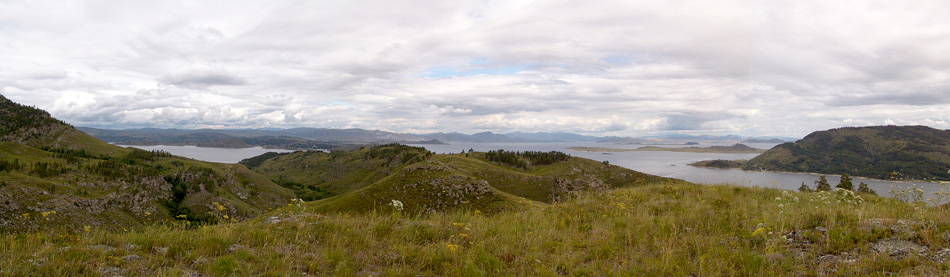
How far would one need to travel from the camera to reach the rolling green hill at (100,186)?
4759 cm

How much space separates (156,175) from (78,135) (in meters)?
69.4

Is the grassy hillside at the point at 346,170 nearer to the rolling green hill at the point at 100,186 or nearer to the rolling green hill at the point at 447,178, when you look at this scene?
the rolling green hill at the point at 447,178

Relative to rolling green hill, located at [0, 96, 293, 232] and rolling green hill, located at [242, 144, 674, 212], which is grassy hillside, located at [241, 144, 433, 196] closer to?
rolling green hill, located at [242, 144, 674, 212]

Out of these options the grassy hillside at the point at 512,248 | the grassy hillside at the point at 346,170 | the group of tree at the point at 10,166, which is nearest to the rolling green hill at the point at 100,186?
the group of tree at the point at 10,166

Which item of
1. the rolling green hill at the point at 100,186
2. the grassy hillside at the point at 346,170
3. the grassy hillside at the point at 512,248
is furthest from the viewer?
the grassy hillside at the point at 346,170

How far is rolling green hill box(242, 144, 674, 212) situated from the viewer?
6631cm

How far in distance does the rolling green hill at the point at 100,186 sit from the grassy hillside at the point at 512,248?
3.79m

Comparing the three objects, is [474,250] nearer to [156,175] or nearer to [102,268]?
[102,268]

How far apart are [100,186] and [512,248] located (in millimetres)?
85031

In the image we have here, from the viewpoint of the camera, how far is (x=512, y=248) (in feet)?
25.3

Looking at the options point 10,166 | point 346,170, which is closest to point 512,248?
point 10,166

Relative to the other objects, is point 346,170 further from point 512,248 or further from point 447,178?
point 512,248

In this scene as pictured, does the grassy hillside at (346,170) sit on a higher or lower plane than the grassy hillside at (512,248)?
lower

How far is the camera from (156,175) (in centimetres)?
7894
